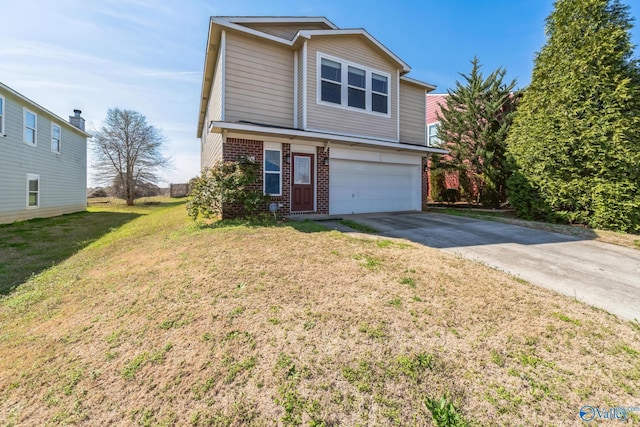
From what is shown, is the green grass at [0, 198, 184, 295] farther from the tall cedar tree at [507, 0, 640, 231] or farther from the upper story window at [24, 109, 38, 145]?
the tall cedar tree at [507, 0, 640, 231]

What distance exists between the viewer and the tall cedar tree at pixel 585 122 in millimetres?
7930

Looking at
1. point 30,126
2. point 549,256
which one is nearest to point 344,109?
point 549,256

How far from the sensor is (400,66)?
38.1 ft

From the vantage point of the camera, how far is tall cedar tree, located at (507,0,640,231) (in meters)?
7.93

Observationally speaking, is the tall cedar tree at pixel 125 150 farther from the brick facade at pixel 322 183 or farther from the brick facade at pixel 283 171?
the brick facade at pixel 322 183

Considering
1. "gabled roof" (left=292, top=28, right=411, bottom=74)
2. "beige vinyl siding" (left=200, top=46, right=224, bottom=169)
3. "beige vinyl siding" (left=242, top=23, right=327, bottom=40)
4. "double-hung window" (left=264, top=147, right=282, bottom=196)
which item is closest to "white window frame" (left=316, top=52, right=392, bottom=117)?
"gabled roof" (left=292, top=28, right=411, bottom=74)

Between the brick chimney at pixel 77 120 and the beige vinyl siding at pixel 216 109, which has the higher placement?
the brick chimney at pixel 77 120

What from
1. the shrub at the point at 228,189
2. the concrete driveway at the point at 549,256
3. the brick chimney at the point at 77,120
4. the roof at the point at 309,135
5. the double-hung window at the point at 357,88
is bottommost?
the concrete driveway at the point at 549,256

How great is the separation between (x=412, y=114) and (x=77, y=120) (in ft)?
67.7

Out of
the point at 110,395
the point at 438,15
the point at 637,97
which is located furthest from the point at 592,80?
the point at 110,395

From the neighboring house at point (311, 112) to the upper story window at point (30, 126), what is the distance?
8.90 metres

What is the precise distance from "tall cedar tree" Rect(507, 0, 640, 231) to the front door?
24.6 ft

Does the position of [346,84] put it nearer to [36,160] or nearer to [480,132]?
[480,132]

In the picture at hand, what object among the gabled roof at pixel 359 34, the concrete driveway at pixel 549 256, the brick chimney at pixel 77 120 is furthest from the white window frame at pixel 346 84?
the brick chimney at pixel 77 120
